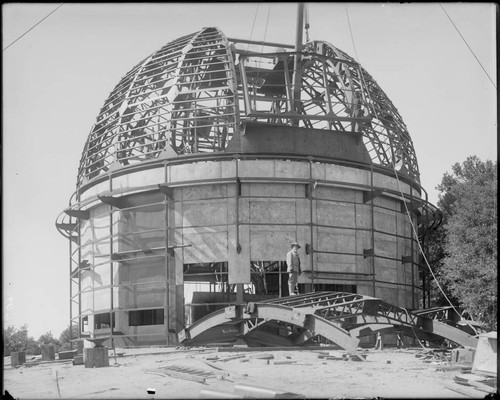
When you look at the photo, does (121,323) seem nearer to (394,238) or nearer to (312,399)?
(394,238)

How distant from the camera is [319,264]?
22.2 metres

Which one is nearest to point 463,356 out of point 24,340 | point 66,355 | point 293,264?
point 293,264

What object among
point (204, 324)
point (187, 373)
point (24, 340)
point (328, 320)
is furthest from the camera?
point (24, 340)

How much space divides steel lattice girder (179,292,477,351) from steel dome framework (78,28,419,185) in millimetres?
6910

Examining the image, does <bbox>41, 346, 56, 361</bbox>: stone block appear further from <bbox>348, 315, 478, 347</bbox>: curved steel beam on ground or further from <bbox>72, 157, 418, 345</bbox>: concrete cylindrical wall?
<bbox>348, 315, 478, 347</bbox>: curved steel beam on ground

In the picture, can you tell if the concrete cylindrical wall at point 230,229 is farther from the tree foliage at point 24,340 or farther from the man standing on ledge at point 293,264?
the tree foliage at point 24,340

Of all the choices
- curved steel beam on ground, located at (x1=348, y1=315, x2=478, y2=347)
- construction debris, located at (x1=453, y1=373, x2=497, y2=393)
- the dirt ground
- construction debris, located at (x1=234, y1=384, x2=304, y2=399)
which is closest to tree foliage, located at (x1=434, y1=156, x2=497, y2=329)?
curved steel beam on ground, located at (x1=348, y1=315, x2=478, y2=347)

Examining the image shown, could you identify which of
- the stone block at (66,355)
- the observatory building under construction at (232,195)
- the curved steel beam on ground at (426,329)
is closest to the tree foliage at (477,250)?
the observatory building under construction at (232,195)

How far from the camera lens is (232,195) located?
72.5ft

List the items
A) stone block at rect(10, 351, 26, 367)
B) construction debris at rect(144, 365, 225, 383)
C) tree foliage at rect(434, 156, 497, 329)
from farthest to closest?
tree foliage at rect(434, 156, 497, 329) < stone block at rect(10, 351, 26, 367) < construction debris at rect(144, 365, 225, 383)

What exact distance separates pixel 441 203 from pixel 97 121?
17780mm

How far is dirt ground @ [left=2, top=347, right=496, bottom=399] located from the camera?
9703 millimetres

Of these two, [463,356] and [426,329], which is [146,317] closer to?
[426,329]

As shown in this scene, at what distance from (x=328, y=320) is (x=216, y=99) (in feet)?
32.9
